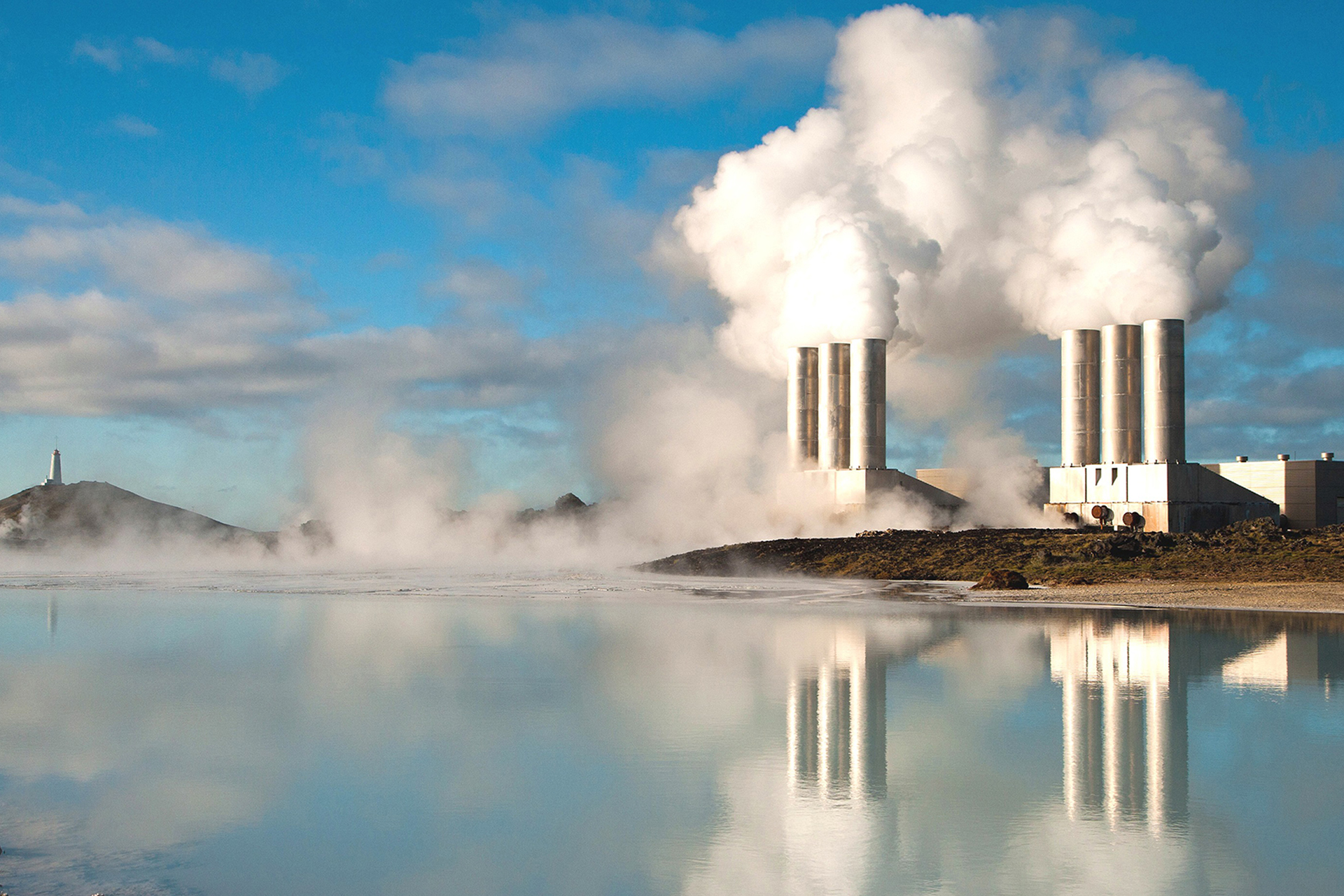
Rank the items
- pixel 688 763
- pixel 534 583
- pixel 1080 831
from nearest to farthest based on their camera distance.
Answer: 1. pixel 1080 831
2. pixel 688 763
3. pixel 534 583

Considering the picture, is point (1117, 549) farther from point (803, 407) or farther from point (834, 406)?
point (803, 407)

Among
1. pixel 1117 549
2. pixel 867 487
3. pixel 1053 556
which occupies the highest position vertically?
pixel 867 487

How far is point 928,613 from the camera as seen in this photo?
2462 cm

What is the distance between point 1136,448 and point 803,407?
50.4 ft

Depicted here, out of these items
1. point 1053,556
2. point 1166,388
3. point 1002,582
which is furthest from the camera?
point 1166,388

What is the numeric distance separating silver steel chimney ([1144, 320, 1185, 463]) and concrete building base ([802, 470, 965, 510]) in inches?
413

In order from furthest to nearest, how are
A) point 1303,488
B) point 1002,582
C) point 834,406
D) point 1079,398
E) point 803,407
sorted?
point 803,407 → point 834,406 → point 1079,398 → point 1303,488 → point 1002,582

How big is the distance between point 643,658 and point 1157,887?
10.5 metres

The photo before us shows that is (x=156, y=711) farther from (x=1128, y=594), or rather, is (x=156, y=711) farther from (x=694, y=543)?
(x=694, y=543)

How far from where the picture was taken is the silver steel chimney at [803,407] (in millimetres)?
56062

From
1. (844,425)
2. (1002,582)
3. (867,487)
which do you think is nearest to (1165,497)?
(867,487)

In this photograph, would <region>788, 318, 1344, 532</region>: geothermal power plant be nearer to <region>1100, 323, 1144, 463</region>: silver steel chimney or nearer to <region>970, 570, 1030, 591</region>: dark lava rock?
<region>1100, 323, 1144, 463</region>: silver steel chimney

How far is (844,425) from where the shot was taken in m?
55.1

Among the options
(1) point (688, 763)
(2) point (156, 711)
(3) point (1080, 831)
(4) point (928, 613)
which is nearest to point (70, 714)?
(2) point (156, 711)
